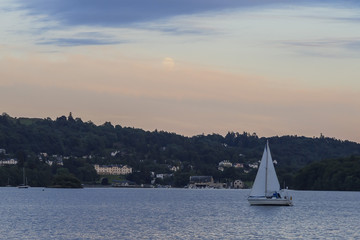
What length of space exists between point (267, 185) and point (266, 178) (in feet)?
4.80

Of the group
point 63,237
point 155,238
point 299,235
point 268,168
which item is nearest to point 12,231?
point 63,237

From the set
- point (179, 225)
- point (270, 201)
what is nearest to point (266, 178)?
point (270, 201)

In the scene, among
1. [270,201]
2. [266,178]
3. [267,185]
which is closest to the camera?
[266,178]

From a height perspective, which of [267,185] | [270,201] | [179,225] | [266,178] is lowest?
Result: [179,225]

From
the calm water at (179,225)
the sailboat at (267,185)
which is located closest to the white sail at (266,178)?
the sailboat at (267,185)

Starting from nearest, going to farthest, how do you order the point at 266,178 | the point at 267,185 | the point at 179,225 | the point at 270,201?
the point at 179,225 < the point at 266,178 < the point at 267,185 < the point at 270,201

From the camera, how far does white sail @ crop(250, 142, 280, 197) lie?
118062mm

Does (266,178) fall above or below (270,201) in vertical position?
above

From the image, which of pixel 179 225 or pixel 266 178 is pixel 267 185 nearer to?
pixel 266 178

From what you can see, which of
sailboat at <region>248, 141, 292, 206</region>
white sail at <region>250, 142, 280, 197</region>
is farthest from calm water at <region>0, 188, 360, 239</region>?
sailboat at <region>248, 141, 292, 206</region>

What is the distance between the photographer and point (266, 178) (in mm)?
118000

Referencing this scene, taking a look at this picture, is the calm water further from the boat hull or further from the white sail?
the boat hull

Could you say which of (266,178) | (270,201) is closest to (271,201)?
(270,201)

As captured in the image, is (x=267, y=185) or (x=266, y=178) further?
(x=267, y=185)
